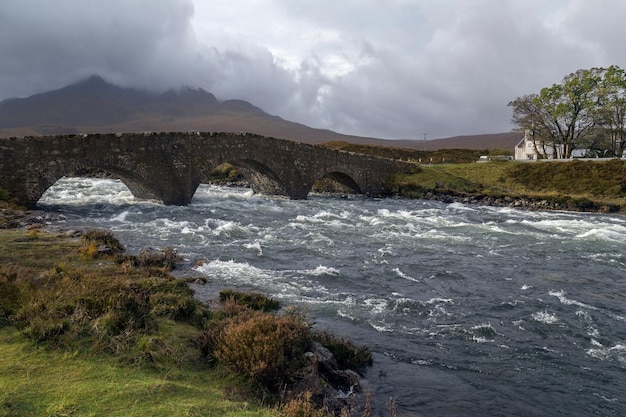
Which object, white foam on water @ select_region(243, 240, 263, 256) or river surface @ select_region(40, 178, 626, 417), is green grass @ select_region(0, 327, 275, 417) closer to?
river surface @ select_region(40, 178, 626, 417)

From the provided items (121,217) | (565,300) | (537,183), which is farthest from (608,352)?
(537,183)

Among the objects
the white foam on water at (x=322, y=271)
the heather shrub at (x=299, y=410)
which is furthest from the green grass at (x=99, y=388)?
the white foam on water at (x=322, y=271)

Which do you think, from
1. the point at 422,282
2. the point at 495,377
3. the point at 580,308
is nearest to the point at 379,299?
the point at 422,282

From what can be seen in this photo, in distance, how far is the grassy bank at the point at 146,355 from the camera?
4844 millimetres

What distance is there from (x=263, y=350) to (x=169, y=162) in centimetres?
2438

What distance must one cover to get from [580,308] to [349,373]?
24.3 ft

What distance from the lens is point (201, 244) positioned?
54.2 ft

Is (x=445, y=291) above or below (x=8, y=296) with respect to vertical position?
below

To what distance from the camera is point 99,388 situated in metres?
4.98

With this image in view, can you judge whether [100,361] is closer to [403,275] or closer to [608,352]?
[608,352]

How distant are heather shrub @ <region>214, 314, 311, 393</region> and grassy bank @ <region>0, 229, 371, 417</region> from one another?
0.05ft

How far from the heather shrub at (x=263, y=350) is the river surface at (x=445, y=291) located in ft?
4.30

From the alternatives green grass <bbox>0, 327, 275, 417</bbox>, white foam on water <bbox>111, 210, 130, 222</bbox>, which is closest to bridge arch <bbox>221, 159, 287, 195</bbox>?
white foam on water <bbox>111, 210, 130, 222</bbox>

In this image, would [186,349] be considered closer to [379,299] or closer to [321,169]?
[379,299]
